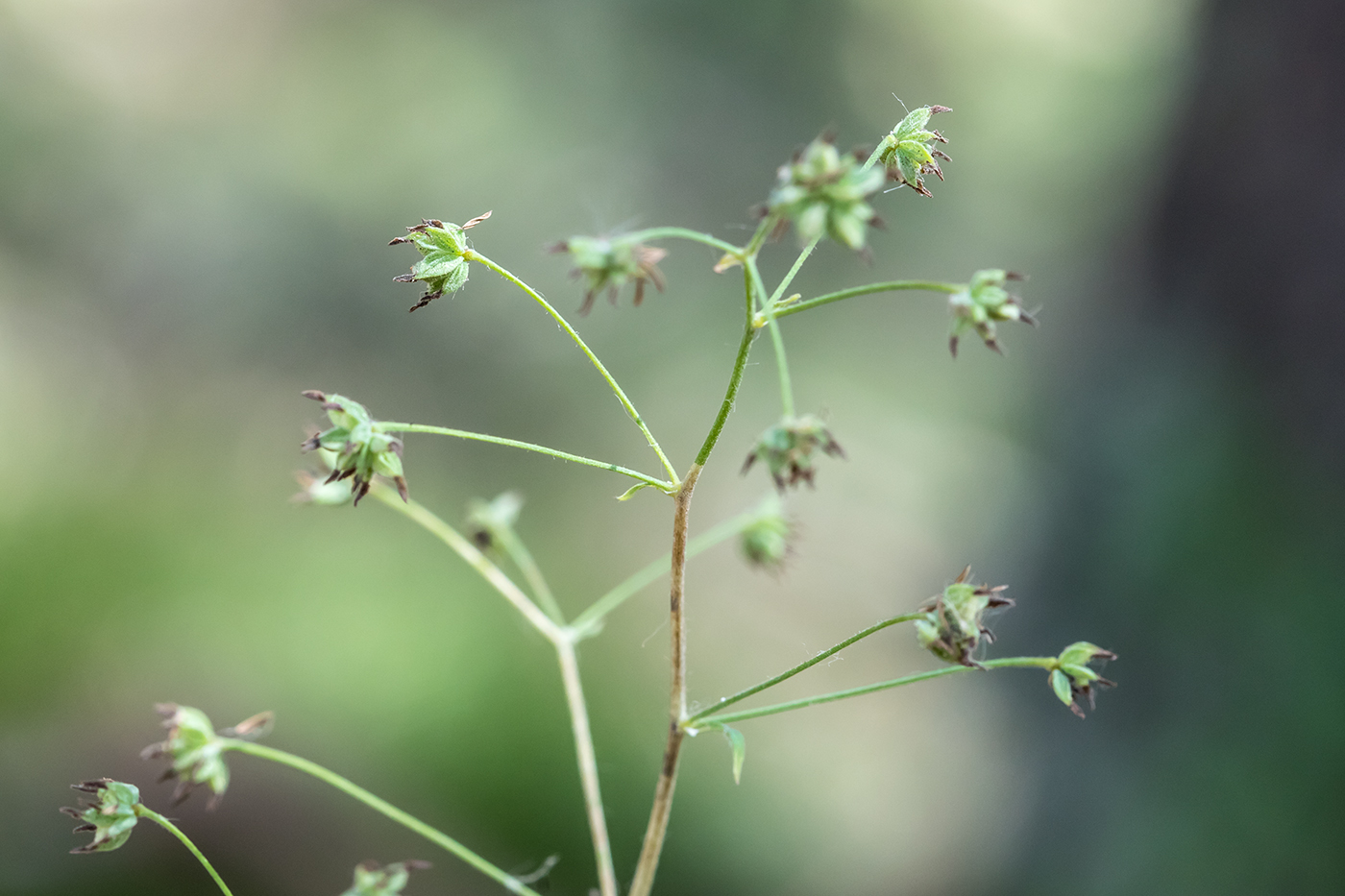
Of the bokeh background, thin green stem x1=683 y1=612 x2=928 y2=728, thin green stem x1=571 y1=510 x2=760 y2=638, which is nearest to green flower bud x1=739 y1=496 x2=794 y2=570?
thin green stem x1=571 y1=510 x2=760 y2=638

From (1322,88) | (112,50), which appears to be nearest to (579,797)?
(1322,88)

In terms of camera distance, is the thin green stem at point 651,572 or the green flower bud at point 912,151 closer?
the green flower bud at point 912,151

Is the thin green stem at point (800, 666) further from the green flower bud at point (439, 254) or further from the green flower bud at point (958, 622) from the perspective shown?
the green flower bud at point (439, 254)

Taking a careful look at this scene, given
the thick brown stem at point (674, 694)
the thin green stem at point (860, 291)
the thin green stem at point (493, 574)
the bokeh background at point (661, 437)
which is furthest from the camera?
the bokeh background at point (661, 437)

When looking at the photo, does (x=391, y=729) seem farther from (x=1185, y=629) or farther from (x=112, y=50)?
(x=112, y=50)

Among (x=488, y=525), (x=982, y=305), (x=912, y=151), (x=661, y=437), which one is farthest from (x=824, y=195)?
(x=661, y=437)

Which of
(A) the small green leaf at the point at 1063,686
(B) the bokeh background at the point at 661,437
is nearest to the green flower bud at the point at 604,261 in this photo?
(A) the small green leaf at the point at 1063,686

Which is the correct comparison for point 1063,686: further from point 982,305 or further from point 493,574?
point 493,574
